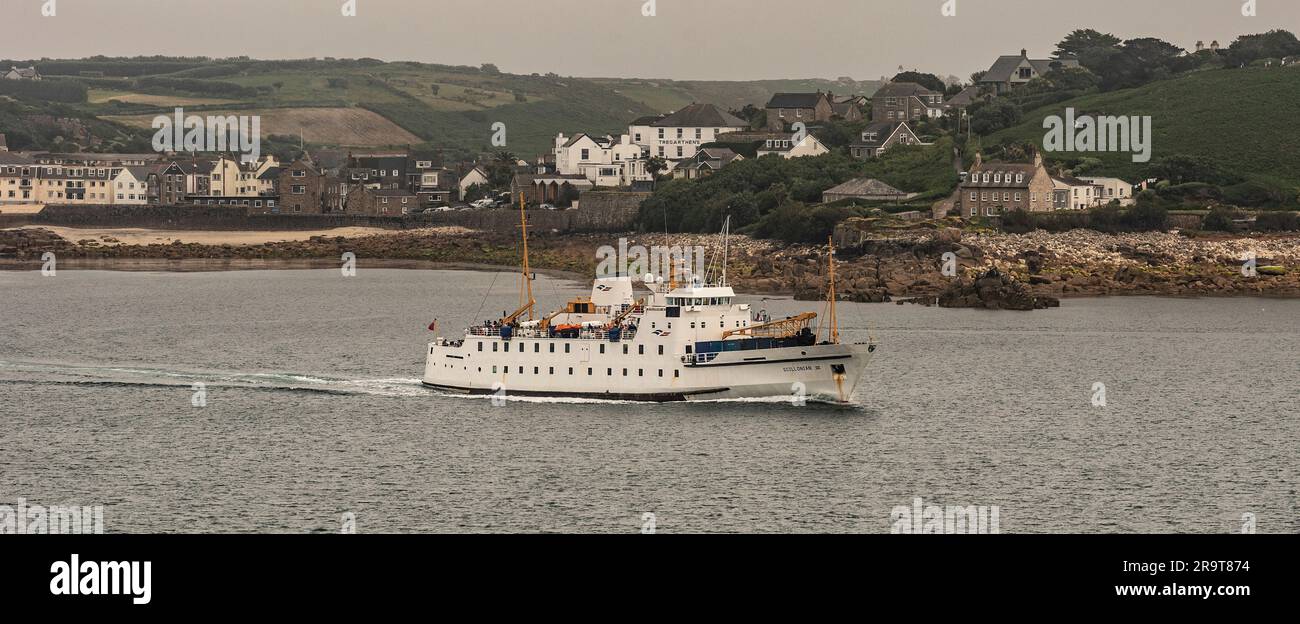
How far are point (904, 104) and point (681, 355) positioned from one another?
379ft

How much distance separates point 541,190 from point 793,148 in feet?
76.3

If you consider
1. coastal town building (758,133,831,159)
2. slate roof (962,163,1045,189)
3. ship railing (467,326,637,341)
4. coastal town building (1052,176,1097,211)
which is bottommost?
ship railing (467,326,637,341)

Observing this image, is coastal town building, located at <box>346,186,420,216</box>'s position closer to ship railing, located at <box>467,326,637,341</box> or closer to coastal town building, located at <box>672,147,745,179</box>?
coastal town building, located at <box>672,147,745,179</box>

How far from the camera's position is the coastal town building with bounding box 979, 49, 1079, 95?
174000 mm

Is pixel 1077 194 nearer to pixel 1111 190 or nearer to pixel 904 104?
pixel 1111 190

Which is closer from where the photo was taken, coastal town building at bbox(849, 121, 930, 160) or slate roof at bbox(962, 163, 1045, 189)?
slate roof at bbox(962, 163, 1045, 189)

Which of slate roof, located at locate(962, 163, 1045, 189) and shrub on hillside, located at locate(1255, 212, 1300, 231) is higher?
slate roof, located at locate(962, 163, 1045, 189)

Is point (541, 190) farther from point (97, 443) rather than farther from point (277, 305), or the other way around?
point (97, 443)

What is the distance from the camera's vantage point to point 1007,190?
121m

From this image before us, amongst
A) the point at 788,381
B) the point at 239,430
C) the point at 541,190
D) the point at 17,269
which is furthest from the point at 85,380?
the point at 541,190

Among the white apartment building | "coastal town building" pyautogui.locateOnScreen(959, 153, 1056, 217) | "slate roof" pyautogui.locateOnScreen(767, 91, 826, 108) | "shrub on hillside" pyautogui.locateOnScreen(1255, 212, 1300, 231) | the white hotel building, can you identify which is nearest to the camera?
"shrub on hillside" pyautogui.locateOnScreen(1255, 212, 1300, 231)

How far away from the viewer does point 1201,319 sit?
86.6m

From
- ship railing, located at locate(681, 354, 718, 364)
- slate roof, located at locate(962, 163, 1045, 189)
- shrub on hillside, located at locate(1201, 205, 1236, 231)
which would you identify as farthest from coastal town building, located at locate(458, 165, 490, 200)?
ship railing, located at locate(681, 354, 718, 364)

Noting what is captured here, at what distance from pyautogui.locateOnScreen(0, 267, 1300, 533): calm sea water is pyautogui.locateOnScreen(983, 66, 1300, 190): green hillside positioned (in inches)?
2229
